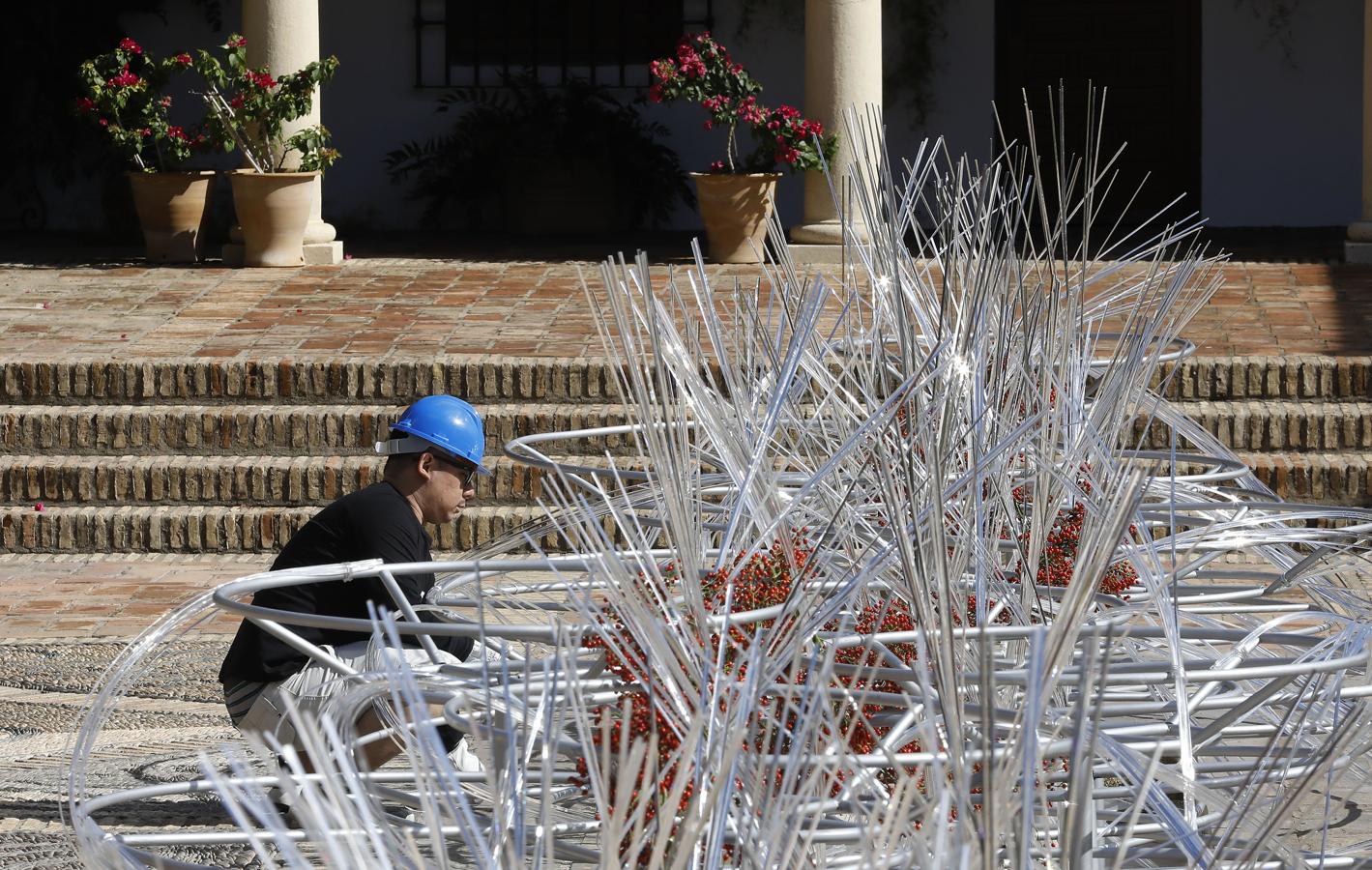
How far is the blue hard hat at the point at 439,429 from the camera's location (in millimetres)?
4492

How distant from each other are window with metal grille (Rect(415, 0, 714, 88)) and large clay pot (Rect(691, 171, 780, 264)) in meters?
2.86

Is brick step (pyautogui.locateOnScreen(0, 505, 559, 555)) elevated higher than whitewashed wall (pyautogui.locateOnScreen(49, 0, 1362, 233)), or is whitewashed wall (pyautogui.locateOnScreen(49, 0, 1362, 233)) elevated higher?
whitewashed wall (pyautogui.locateOnScreen(49, 0, 1362, 233))

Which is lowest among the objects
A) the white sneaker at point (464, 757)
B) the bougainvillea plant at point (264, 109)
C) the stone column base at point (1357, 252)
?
the white sneaker at point (464, 757)

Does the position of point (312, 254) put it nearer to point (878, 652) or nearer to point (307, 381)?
point (307, 381)

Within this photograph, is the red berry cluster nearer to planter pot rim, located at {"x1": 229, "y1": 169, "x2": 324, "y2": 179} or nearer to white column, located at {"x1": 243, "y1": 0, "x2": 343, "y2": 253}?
planter pot rim, located at {"x1": 229, "y1": 169, "x2": 324, "y2": 179}

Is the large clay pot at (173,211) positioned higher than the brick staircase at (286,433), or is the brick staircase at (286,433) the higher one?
the large clay pot at (173,211)

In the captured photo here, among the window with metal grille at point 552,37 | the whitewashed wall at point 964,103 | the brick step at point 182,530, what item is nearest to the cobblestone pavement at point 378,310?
the brick step at point 182,530

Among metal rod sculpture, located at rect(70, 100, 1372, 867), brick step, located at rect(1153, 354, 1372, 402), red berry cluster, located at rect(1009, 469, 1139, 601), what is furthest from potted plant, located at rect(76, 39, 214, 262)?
red berry cluster, located at rect(1009, 469, 1139, 601)

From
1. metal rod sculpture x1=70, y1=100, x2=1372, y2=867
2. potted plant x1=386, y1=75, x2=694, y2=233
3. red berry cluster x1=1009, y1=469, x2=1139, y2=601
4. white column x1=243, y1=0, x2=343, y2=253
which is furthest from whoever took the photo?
potted plant x1=386, y1=75, x2=694, y2=233

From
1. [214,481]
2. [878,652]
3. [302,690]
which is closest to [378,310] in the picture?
[214,481]

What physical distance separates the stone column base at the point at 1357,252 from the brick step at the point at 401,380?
3.33 metres

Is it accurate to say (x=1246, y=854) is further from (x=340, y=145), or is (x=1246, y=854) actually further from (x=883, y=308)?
(x=340, y=145)

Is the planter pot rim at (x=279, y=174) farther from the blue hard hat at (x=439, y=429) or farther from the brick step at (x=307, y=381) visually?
the blue hard hat at (x=439, y=429)

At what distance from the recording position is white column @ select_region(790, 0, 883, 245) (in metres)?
11.1
